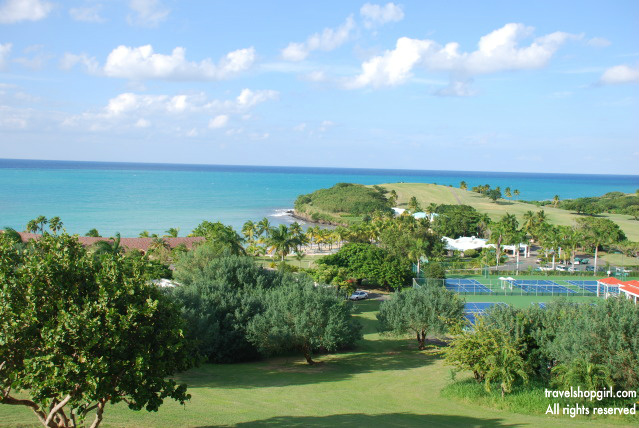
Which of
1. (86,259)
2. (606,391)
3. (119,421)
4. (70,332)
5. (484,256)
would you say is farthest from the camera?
(484,256)

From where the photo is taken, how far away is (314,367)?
959 inches

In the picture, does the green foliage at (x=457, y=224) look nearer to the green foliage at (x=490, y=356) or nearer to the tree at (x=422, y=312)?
the tree at (x=422, y=312)

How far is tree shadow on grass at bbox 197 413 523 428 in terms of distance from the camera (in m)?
14.2

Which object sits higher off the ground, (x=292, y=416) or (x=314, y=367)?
(x=292, y=416)

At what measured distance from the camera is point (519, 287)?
4966cm

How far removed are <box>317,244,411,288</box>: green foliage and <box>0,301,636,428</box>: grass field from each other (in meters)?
21.9

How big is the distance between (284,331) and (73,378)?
14739mm

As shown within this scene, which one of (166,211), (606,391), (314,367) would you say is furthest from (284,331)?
(166,211)

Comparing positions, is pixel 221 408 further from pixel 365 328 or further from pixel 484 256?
pixel 484 256

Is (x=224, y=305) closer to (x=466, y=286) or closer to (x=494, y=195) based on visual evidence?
(x=466, y=286)

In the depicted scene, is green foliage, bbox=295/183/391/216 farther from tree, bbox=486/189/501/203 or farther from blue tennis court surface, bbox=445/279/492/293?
blue tennis court surface, bbox=445/279/492/293

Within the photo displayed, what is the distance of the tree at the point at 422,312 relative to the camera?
26703mm

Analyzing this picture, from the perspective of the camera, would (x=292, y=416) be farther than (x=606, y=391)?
No

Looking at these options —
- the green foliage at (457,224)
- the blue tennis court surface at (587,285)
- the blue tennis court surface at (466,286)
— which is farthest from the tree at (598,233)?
the blue tennis court surface at (466,286)
